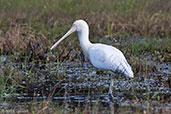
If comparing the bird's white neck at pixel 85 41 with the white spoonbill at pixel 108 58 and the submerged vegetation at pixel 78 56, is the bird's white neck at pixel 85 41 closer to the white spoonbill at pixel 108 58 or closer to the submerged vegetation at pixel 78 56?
the white spoonbill at pixel 108 58

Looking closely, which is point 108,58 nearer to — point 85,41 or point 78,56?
point 85,41

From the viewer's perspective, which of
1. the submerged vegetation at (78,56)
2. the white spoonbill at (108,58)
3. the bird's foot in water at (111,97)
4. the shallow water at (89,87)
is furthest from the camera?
the white spoonbill at (108,58)

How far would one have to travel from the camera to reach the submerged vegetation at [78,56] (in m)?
6.42

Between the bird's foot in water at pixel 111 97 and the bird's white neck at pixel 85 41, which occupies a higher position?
the bird's white neck at pixel 85 41

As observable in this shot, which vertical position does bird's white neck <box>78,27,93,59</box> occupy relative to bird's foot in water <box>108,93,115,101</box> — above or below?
above

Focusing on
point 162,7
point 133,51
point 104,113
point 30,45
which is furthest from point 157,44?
point 104,113

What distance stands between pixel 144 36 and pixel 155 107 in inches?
231

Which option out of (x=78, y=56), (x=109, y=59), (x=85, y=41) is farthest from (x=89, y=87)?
(x=78, y=56)

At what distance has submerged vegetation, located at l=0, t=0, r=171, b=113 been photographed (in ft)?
21.0

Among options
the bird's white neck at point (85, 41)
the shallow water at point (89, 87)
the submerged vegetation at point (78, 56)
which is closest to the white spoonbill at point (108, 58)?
the bird's white neck at point (85, 41)

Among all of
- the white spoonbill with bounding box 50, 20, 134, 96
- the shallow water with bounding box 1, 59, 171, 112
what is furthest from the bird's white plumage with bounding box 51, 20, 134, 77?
the shallow water with bounding box 1, 59, 171, 112

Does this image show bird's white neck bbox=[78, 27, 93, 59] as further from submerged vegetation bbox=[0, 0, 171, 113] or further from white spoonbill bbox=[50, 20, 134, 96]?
submerged vegetation bbox=[0, 0, 171, 113]

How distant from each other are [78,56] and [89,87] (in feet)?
7.92

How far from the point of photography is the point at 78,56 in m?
9.68
